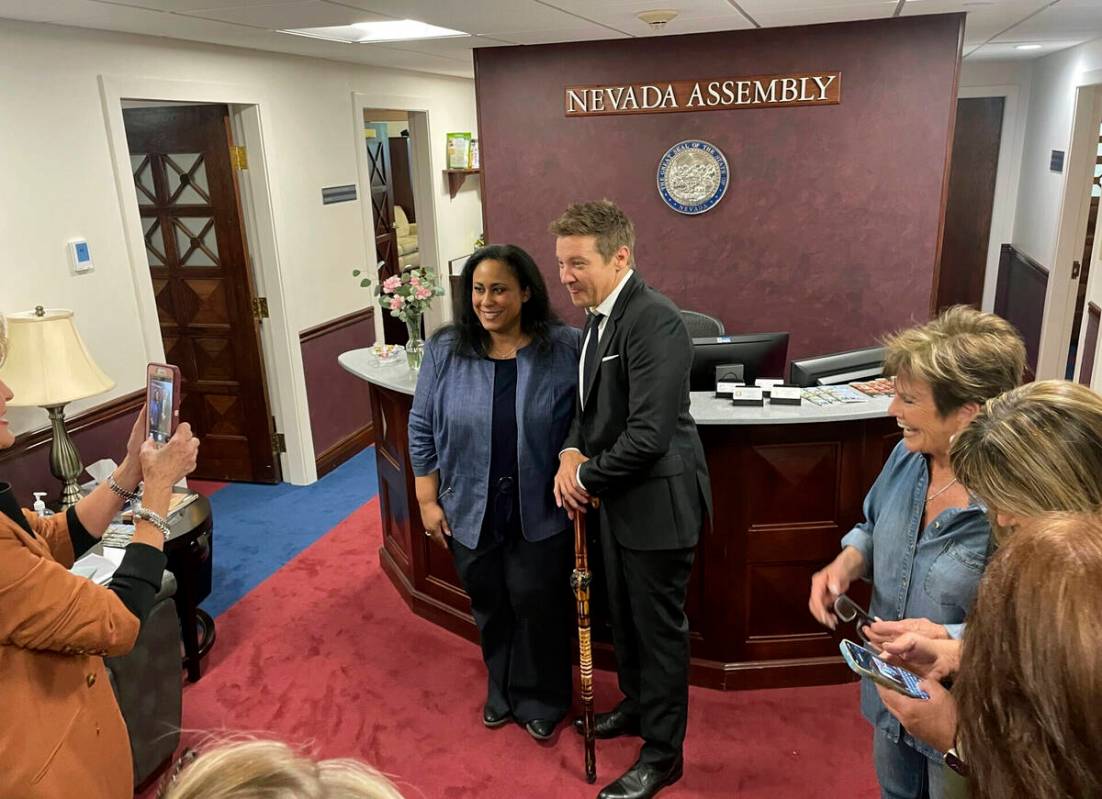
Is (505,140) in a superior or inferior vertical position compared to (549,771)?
superior

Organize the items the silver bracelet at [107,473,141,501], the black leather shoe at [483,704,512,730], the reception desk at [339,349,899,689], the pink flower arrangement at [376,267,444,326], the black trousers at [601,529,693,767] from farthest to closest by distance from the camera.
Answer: the pink flower arrangement at [376,267,444,326]
the black leather shoe at [483,704,512,730]
the reception desk at [339,349,899,689]
the black trousers at [601,529,693,767]
the silver bracelet at [107,473,141,501]

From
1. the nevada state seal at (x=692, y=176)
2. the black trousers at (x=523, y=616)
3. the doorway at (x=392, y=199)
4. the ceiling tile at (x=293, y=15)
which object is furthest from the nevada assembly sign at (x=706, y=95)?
the black trousers at (x=523, y=616)

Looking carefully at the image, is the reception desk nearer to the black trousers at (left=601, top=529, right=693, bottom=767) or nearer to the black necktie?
the black trousers at (left=601, top=529, right=693, bottom=767)

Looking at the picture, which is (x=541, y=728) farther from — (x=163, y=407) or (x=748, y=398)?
(x=163, y=407)

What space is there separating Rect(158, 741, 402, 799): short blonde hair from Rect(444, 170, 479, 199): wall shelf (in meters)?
6.18

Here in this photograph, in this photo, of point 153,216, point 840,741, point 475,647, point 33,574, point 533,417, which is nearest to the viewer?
point 33,574

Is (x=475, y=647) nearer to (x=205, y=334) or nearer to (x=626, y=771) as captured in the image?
(x=626, y=771)

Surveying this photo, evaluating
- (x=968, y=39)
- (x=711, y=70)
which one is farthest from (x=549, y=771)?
(x=968, y=39)

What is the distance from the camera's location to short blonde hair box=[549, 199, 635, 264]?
2.09 meters

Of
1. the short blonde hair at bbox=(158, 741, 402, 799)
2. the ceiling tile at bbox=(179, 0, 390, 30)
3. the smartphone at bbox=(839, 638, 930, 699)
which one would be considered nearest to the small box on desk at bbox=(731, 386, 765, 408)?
the smartphone at bbox=(839, 638, 930, 699)

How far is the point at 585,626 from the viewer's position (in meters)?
2.38

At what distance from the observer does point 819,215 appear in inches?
162

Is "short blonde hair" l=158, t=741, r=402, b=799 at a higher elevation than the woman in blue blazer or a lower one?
higher

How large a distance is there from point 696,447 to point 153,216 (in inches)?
155
